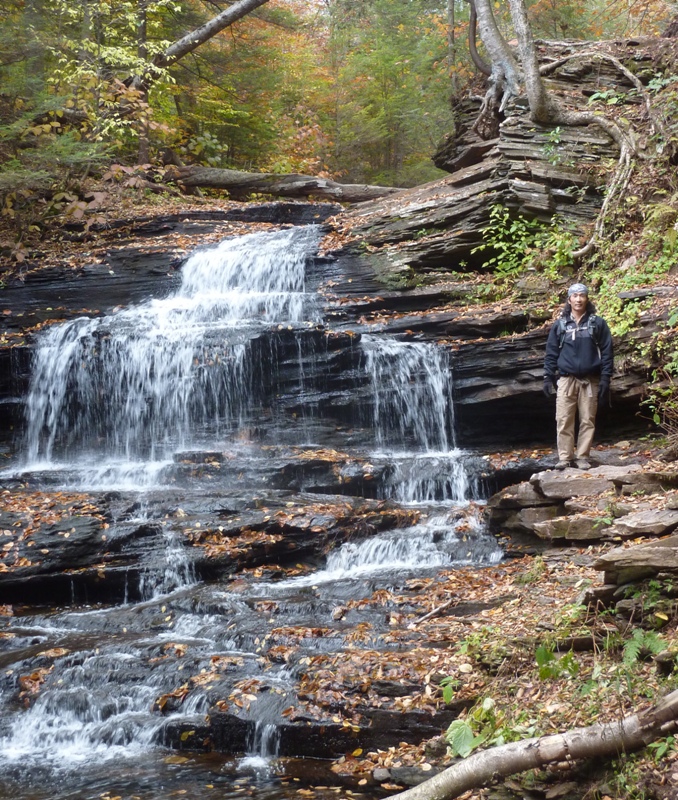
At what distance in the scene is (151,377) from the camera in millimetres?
11828

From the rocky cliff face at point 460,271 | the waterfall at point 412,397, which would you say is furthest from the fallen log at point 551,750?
the waterfall at point 412,397

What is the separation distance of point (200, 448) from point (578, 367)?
19.4 feet

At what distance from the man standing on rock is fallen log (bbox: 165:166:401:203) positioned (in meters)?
10.2

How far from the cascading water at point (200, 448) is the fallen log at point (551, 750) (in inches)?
76.2

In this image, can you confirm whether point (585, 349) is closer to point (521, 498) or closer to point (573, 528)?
point (521, 498)

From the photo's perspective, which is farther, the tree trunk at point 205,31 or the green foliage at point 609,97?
the tree trunk at point 205,31

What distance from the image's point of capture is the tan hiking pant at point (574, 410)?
26.6ft

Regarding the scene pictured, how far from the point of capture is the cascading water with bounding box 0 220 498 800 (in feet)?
17.9

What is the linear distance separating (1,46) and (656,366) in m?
13.4

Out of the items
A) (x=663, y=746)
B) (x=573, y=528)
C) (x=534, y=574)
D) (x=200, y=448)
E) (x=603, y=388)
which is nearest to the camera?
(x=663, y=746)

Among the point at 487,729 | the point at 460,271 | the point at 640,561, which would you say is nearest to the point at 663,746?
the point at 487,729

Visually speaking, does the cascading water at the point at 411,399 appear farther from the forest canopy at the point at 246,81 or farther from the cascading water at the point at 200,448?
the forest canopy at the point at 246,81

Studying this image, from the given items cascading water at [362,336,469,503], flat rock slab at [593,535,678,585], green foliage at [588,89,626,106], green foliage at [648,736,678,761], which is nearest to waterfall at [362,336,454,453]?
cascading water at [362,336,469,503]

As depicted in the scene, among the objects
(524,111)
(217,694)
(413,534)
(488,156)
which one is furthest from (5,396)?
(524,111)
